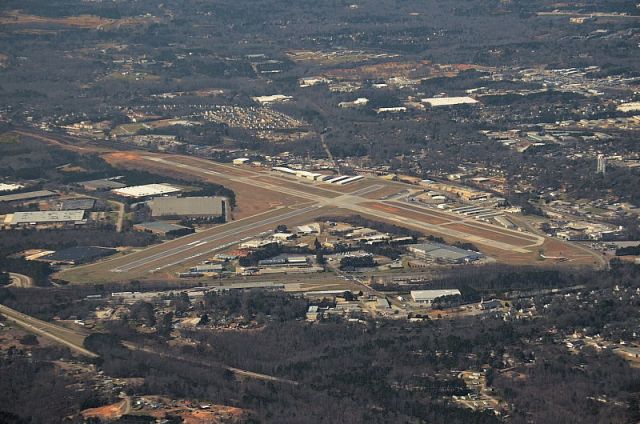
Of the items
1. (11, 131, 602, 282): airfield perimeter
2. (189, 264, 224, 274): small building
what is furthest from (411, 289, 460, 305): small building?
(189, 264, 224, 274): small building

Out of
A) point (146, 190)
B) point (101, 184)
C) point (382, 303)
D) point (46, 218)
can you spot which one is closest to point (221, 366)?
point (382, 303)

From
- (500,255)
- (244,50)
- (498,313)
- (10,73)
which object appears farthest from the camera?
(244,50)

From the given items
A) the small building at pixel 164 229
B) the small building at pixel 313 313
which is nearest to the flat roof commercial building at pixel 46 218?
the small building at pixel 164 229

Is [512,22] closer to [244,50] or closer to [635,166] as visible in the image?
[244,50]

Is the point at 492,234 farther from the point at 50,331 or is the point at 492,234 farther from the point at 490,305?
the point at 50,331

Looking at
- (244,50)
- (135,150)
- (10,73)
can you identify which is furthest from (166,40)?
(135,150)

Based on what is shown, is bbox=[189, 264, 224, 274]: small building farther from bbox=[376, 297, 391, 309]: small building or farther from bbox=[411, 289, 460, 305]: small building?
bbox=[411, 289, 460, 305]: small building

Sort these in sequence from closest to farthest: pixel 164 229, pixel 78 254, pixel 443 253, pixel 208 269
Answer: pixel 208 269
pixel 443 253
pixel 78 254
pixel 164 229
